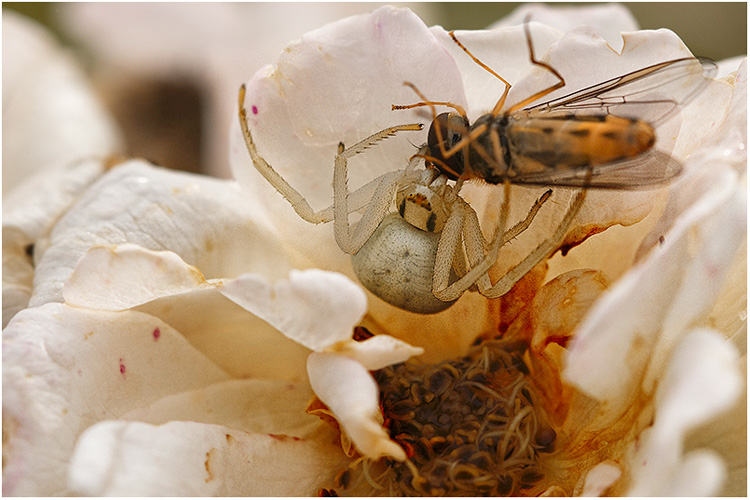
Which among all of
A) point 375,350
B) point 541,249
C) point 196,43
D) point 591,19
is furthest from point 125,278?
point 196,43

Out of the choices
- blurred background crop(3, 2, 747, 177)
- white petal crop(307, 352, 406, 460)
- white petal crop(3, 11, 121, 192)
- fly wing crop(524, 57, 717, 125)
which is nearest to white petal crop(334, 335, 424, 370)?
white petal crop(307, 352, 406, 460)

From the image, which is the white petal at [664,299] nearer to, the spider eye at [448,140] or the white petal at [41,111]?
the spider eye at [448,140]

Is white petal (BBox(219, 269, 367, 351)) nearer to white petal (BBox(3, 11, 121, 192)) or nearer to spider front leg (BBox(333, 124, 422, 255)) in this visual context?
spider front leg (BBox(333, 124, 422, 255))

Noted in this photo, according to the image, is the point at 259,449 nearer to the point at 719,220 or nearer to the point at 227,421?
the point at 227,421

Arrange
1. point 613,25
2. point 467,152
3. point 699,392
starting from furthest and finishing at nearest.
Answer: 1. point 613,25
2. point 467,152
3. point 699,392

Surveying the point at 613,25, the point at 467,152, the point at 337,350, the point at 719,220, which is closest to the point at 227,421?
the point at 337,350

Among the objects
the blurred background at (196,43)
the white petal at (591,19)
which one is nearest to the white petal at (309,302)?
the white petal at (591,19)
